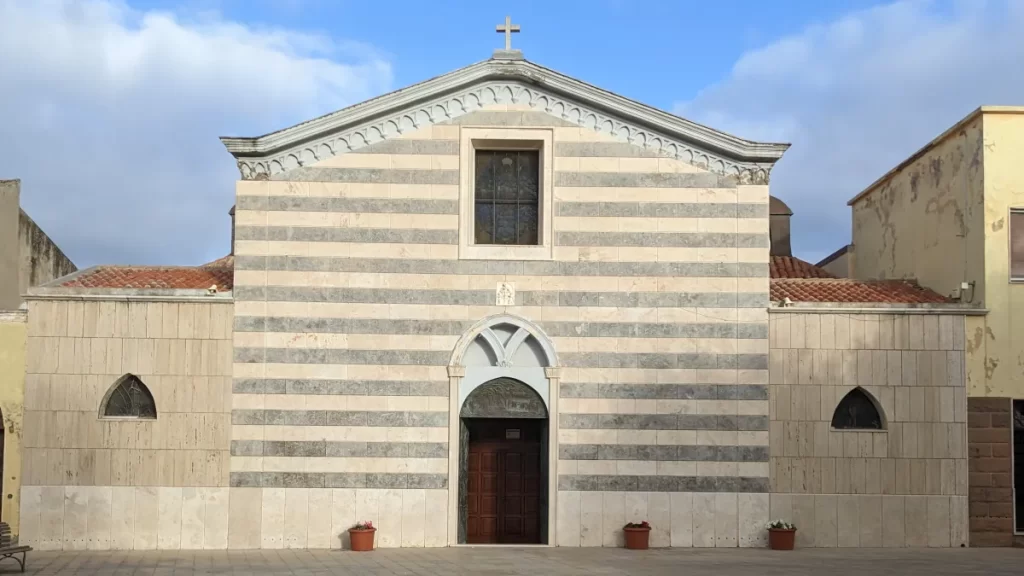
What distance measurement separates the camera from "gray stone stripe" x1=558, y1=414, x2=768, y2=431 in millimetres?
18188

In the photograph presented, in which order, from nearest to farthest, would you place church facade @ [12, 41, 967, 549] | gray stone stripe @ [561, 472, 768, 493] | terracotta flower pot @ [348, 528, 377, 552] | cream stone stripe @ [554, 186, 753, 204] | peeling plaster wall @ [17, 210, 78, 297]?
terracotta flower pot @ [348, 528, 377, 552] → church facade @ [12, 41, 967, 549] → gray stone stripe @ [561, 472, 768, 493] → cream stone stripe @ [554, 186, 753, 204] → peeling plaster wall @ [17, 210, 78, 297]

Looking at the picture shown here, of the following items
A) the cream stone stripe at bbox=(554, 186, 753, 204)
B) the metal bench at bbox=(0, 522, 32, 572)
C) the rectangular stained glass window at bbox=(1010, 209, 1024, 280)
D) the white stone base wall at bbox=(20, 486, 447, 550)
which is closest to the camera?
the metal bench at bbox=(0, 522, 32, 572)

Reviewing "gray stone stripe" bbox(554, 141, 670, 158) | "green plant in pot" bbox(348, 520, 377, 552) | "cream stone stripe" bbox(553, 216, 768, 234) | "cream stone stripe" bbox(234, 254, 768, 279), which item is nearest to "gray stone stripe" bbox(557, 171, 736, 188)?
"gray stone stripe" bbox(554, 141, 670, 158)

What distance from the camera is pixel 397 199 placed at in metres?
18.5

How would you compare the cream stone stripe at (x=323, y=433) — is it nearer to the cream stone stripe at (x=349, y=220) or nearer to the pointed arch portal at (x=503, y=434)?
the pointed arch portal at (x=503, y=434)

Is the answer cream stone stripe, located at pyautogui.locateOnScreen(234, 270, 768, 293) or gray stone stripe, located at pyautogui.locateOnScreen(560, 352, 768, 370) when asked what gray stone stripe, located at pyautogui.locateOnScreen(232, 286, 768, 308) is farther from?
gray stone stripe, located at pyautogui.locateOnScreen(560, 352, 768, 370)

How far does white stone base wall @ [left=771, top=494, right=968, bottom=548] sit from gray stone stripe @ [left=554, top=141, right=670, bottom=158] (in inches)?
245

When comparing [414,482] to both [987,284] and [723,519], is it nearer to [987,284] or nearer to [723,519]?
[723,519]

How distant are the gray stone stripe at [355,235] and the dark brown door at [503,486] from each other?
3289 mm

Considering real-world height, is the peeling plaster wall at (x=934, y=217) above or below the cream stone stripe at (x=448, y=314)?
above

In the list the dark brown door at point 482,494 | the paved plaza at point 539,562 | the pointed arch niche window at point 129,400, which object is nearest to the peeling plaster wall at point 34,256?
the pointed arch niche window at point 129,400

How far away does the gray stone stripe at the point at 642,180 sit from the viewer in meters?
18.6

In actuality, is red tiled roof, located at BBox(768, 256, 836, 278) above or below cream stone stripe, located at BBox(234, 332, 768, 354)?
above

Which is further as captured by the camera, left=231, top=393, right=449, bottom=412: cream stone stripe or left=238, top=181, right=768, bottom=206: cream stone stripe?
left=238, top=181, right=768, bottom=206: cream stone stripe
